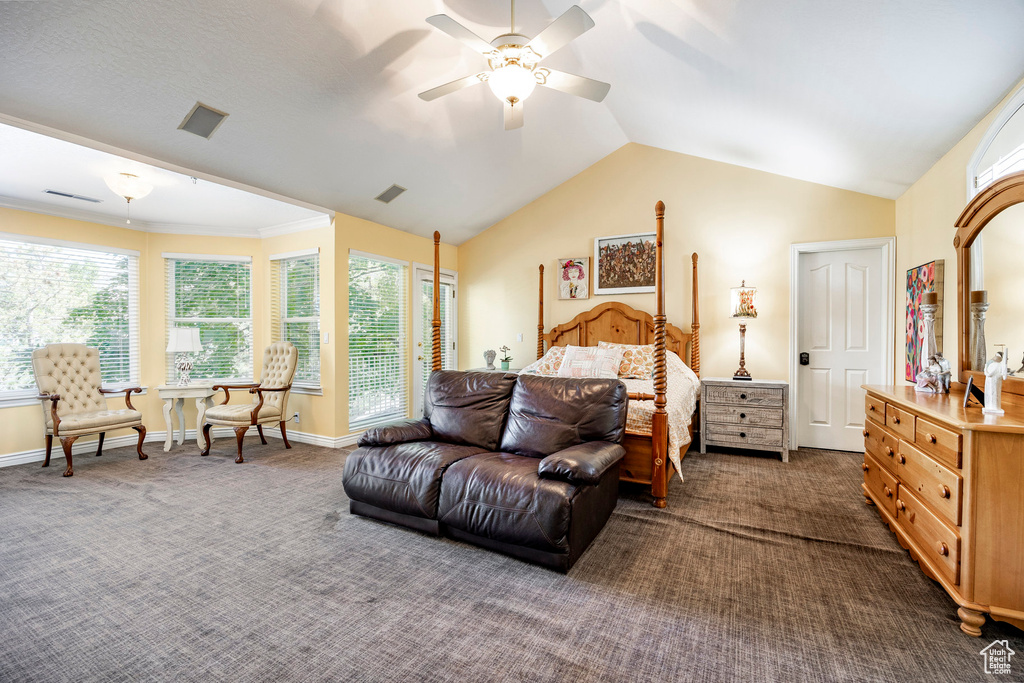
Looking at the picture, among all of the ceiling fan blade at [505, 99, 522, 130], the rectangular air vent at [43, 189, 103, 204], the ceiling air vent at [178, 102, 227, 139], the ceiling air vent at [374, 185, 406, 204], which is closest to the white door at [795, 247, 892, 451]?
the ceiling fan blade at [505, 99, 522, 130]

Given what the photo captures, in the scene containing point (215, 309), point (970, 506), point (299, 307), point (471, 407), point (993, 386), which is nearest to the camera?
point (970, 506)

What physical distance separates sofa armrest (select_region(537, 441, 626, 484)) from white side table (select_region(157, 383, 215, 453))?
13.4 feet

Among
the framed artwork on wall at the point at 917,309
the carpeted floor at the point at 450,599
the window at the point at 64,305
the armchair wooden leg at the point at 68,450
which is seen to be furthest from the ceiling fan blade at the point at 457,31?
the window at the point at 64,305

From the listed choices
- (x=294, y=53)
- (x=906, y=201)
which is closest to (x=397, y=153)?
(x=294, y=53)

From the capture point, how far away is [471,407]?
3188 mm

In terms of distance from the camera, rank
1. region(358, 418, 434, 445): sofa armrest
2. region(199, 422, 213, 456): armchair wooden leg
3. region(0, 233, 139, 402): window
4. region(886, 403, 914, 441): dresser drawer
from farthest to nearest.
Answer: region(199, 422, 213, 456): armchair wooden leg < region(0, 233, 139, 402): window < region(358, 418, 434, 445): sofa armrest < region(886, 403, 914, 441): dresser drawer

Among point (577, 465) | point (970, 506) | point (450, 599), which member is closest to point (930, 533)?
point (970, 506)

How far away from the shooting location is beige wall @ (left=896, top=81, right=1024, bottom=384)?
2.95 meters

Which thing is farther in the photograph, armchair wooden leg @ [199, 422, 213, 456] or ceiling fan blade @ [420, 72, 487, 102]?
armchair wooden leg @ [199, 422, 213, 456]

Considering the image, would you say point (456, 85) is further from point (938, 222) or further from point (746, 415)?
point (746, 415)

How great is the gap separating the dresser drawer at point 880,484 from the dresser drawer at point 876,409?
28 cm

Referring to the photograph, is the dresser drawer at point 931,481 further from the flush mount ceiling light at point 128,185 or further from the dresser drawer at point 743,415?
the flush mount ceiling light at point 128,185

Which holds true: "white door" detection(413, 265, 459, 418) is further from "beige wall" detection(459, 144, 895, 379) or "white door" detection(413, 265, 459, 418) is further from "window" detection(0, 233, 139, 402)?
"window" detection(0, 233, 139, 402)

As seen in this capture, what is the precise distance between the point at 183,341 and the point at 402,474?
3711mm
